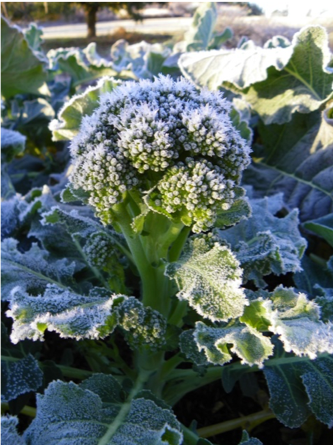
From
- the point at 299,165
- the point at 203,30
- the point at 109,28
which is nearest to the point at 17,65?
the point at 203,30

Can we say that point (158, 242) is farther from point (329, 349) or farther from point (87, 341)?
point (329, 349)

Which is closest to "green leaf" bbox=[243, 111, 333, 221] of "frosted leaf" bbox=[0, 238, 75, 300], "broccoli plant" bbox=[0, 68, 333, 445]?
"broccoli plant" bbox=[0, 68, 333, 445]

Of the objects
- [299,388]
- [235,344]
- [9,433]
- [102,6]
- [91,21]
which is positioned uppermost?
[235,344]

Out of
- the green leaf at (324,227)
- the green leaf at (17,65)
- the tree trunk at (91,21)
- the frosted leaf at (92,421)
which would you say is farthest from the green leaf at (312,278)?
the tree trunk at (91,21)

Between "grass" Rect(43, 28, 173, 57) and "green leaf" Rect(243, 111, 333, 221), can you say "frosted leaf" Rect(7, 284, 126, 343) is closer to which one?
"green leaf" Rect(243, 111, 333, 221)

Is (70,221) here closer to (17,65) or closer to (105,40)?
(17,65)

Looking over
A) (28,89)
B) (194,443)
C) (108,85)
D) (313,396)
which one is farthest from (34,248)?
(28,89)
